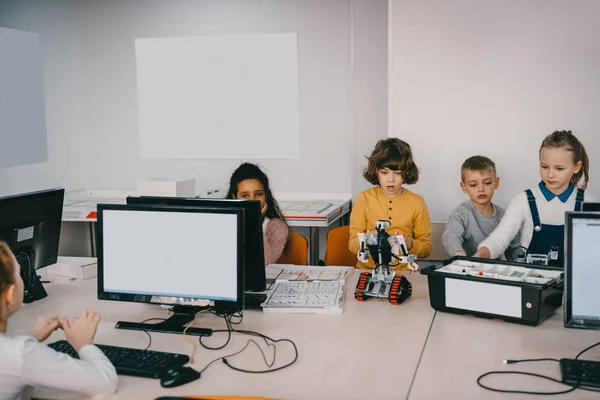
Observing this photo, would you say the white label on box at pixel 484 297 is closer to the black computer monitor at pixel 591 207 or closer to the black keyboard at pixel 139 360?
the black computer monitor at pixel 591 207

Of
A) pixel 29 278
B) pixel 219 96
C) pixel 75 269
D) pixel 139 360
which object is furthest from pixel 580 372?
pixel 219 96

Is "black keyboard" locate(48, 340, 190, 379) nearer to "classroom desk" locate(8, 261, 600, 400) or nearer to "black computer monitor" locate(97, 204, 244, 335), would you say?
"classroom desk" locate(8, 261, 600, 400)

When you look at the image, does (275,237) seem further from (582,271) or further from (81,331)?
(582,271)

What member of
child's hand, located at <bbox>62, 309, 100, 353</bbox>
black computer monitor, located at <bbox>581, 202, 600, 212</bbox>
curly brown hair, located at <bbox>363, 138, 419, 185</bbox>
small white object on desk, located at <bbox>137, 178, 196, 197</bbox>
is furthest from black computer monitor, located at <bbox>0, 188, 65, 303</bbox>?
black computer monitor, located at <bbox>581, 202, 600, 212</bbox>

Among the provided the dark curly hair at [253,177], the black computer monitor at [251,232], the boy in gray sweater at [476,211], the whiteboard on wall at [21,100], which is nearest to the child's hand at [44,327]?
the black computer monitor at [251,232]

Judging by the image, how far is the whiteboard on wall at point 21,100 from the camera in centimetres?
405

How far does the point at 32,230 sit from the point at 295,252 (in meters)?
1.23

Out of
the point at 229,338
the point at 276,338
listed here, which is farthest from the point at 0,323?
the point at 276,338

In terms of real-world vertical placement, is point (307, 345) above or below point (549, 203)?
below

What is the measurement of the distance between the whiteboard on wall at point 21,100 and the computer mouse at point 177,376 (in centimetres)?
300

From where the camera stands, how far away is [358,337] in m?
1.86

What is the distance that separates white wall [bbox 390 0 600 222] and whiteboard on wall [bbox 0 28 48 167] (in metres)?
2.57

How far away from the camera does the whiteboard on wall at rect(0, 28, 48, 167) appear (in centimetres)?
405

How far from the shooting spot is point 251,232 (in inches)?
83.7
